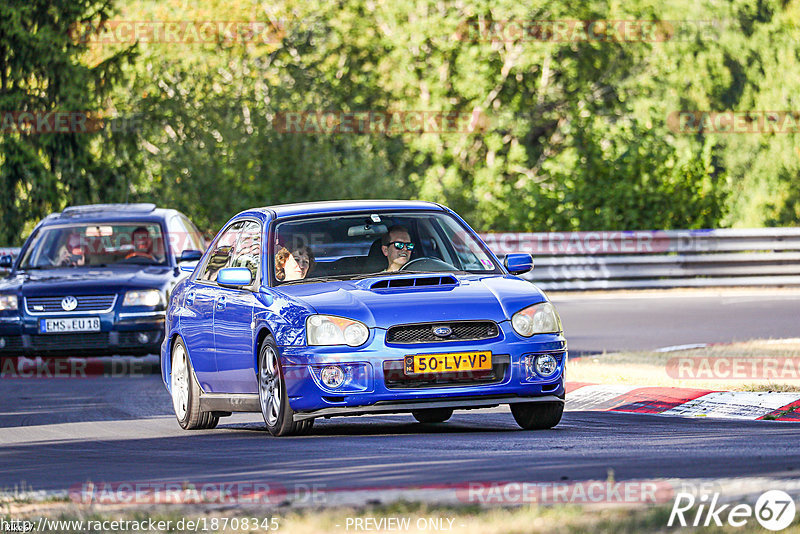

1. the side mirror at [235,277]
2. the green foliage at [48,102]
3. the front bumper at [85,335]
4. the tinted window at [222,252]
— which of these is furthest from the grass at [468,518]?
the green foliage at [48,102]

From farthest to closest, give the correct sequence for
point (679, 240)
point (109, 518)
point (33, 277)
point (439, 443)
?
point (679, 240) → point (33, 277) → point (439, 443) → point (109, 518)

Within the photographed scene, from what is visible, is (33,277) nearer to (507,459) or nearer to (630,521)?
(507,459)

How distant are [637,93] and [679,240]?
77.9 ft

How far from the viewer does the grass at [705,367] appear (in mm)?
13047

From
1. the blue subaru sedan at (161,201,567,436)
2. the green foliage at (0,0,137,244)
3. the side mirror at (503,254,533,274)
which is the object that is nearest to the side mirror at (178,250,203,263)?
the blue subaru sedan at (161,201,567,436)

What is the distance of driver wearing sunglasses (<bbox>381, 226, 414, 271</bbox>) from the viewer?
11.0 m

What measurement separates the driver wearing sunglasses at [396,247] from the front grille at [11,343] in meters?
6.89

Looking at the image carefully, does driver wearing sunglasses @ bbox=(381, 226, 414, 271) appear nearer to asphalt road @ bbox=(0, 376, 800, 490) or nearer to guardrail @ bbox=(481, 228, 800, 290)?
asphalt road @ bbox=(0, 376, 800, 490)

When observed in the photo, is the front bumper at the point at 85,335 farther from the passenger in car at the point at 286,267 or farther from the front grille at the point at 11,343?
the passenger in car at the point at 286,267

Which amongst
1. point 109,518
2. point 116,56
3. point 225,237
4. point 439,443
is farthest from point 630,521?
point 116,56

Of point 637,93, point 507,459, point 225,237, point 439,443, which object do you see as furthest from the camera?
point 637,93

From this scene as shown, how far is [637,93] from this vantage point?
5300 cm

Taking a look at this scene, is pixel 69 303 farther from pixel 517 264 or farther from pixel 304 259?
pixel 517 264

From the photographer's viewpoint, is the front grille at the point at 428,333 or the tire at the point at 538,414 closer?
the front grille at the point at 428,333
